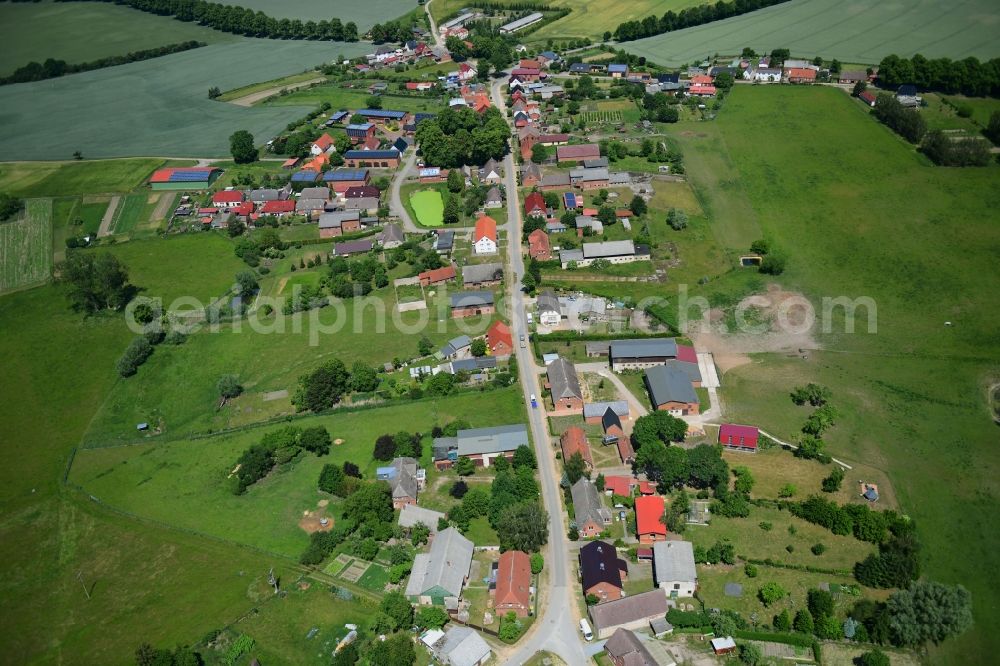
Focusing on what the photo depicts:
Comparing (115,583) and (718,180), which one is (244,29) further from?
(115,583)

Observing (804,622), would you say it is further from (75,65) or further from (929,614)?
(75,65)

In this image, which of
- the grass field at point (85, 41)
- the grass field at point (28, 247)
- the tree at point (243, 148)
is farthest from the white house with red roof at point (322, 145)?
the grass field at point (85, 41)

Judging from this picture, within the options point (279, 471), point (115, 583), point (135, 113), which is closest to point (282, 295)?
point (279, 471)

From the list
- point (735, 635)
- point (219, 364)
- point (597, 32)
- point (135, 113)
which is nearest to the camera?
point (735, 635)

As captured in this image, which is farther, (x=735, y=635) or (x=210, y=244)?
(x=210, y=244)

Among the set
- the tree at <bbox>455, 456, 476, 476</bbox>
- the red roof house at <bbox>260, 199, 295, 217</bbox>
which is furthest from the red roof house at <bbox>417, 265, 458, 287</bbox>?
the red roof house at <bbox>260, 199, 295, 217</bbox>

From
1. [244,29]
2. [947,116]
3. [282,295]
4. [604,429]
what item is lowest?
[604,429]
